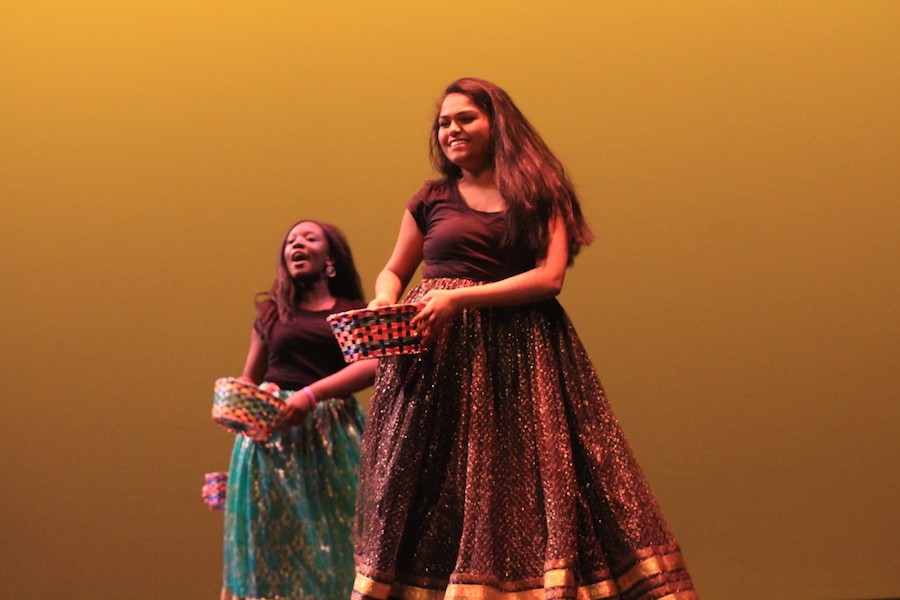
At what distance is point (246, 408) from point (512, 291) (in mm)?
1000

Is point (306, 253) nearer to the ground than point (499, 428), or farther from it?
farther from it

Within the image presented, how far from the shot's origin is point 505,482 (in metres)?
2.70

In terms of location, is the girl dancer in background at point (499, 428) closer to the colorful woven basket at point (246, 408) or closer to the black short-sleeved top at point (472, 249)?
the black short-sleeved top at point (472, 249)

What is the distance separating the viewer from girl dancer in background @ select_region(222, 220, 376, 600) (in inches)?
141

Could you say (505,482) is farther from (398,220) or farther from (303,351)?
(398,220)

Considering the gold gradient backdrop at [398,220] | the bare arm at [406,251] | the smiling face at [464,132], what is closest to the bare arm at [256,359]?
the gold gradient backdrop at [398,220]

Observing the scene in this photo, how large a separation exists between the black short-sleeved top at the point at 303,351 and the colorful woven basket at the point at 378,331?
1.07 meters

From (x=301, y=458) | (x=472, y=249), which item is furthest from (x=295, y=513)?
(x=472, y=249)

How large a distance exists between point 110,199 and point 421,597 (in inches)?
95.2

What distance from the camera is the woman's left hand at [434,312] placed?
8.54ft

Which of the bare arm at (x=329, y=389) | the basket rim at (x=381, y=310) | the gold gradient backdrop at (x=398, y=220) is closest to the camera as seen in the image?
the basket rim at (x=381, y=310)

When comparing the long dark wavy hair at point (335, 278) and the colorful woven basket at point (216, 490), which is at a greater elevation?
the long dark wavy hair at point (335, 278)

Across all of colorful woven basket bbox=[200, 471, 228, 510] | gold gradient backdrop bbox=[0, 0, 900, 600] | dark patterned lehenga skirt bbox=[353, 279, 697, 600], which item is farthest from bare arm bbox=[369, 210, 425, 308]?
gold gradient backdrop bbox=[0, 0, 900, 600]

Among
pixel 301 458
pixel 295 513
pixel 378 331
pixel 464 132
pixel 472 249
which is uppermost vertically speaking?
pixel 464 132
